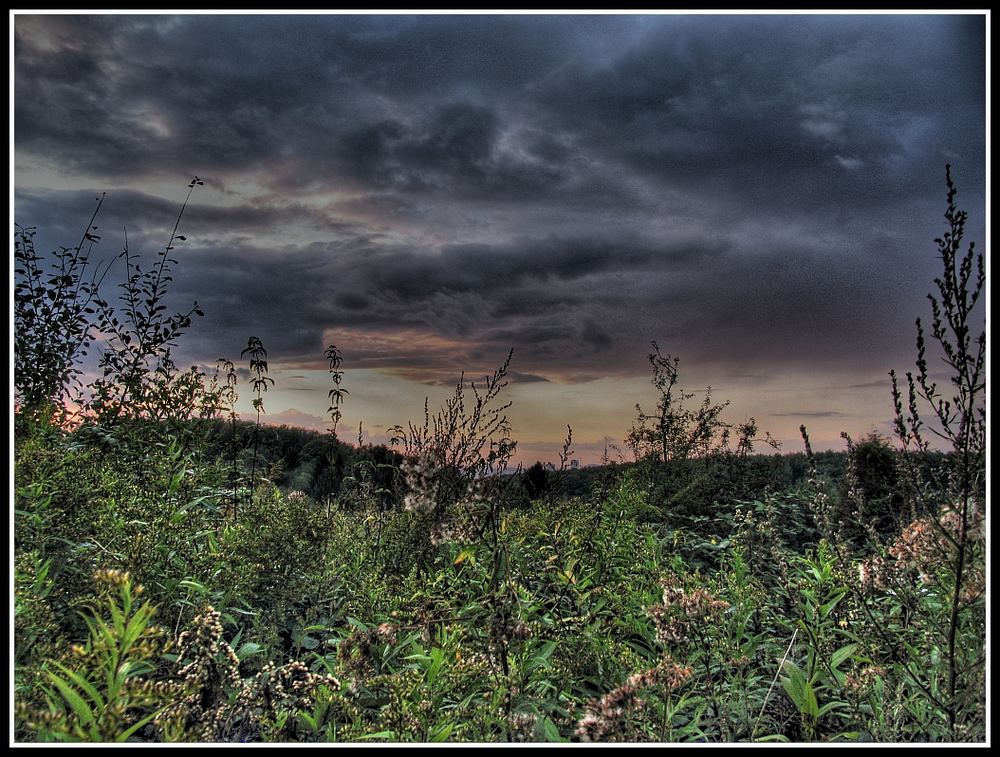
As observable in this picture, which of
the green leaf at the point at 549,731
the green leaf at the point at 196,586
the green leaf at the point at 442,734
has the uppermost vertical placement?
the green leaf at the point at 196,586

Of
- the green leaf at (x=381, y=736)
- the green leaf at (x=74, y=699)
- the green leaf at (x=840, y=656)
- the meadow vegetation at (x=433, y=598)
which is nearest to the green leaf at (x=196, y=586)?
the meadow vegetation at (x=433, y=598)

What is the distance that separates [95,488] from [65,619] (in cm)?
90

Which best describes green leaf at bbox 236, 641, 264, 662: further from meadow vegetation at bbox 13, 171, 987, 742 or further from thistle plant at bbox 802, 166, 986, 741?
thistle plant at bbox 802, 166, 986, 741

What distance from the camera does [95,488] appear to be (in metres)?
4.08

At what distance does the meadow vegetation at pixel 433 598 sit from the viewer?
2.43 metres

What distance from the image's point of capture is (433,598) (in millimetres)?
3516

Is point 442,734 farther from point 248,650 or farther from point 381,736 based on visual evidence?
point 248,650

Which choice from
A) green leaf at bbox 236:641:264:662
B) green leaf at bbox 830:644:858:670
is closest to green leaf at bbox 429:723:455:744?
green leaf at bbox 236:641:264:662

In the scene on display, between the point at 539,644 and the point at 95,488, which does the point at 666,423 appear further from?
the point at 95,488

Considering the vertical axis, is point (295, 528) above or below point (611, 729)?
above

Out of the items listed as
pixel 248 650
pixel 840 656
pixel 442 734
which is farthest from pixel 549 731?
pixel 840 656

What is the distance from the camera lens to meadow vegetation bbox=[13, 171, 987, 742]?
243 centimetres

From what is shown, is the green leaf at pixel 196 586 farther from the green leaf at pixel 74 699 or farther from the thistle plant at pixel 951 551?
the thistle plant at pixel 951 551

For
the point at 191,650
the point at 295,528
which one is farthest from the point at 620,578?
the point at 191,650
